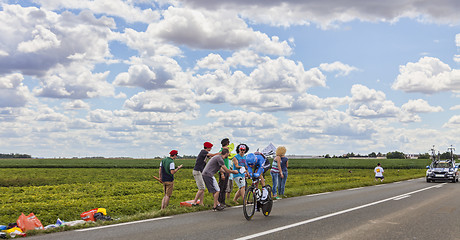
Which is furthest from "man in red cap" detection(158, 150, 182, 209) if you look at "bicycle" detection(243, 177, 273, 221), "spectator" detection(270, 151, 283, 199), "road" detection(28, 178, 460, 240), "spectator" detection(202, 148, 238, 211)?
"spectator" detection(270, 151, 283, 199)

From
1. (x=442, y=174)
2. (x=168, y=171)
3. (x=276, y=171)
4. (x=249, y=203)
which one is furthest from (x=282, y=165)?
(x=442, y=174)

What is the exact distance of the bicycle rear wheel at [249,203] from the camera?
9.90 m

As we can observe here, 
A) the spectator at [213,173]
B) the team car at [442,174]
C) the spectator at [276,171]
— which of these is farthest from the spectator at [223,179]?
the team car at [442,174]

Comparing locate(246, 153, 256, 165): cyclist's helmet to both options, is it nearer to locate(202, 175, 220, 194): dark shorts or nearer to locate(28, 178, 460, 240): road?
locate(28, 178, 460, 240): road

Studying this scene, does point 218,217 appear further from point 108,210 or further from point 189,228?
point 108,210

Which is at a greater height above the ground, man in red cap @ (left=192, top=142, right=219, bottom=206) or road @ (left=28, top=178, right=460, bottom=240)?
man in red cap @ (left=192, top=142, right=219, bottom=206)

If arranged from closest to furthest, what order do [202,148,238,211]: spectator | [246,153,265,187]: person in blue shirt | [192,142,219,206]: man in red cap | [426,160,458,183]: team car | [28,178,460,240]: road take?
[28,178,460,240]: road → [202,148,238,211]: spectator → [192,142,219,206]: man in red cap → [246,153,265,187]: person in blue shirt → [426,160,458,183]: team car

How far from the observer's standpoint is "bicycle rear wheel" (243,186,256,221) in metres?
9.90

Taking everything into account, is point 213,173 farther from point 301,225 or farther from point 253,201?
point 301,225

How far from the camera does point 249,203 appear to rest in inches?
398

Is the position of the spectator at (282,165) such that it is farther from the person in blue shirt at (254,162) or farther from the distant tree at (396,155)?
the distant tree at (396,155)

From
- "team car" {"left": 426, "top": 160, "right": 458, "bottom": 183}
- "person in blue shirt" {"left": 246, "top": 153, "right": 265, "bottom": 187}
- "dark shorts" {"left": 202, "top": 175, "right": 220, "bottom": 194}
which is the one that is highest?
"person in blue shirt" {"left": 246, "top": 153, "right": 265, "bottom": 187}

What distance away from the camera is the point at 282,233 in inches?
324

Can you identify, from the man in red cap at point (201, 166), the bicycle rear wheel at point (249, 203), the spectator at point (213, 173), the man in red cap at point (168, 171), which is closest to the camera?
the bicycle rear wheel at point (249, 203)
